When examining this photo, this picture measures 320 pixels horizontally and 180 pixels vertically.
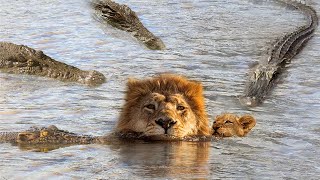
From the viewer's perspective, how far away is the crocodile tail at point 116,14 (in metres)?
16.3

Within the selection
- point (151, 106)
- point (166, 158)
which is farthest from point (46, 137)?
point (166, 158)

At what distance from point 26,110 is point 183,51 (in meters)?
4.57

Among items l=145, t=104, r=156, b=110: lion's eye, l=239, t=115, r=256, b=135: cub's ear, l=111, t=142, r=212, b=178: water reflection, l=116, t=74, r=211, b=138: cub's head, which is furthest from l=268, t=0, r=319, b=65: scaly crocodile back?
l=111, t=142, r=212, b=178: water reflection

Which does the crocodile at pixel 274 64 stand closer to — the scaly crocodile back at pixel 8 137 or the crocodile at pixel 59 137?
the crocodile at pixel 59 137

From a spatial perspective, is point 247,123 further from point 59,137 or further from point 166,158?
point 59,137

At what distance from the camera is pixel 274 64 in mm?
13000

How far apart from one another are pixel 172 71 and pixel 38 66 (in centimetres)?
169

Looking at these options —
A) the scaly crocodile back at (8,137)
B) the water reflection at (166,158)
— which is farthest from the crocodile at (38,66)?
the water reflection at (166,158)

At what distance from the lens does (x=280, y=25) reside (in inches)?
676

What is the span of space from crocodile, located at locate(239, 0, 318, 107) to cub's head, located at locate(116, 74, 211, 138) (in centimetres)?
171

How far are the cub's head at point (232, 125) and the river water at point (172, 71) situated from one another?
0.33 feet

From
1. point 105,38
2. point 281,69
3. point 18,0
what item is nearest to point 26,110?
point 281,69

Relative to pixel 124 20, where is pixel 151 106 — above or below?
below

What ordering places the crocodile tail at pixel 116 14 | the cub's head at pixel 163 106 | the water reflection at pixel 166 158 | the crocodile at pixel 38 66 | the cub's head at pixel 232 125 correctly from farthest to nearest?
the crocodile tail at pixel 116 14 → the crocodile at pixel 38 66 → the cub's head at pixel 232 125 → the cub's head at pixel 163 106 → the water reflection at pixel 166 158
